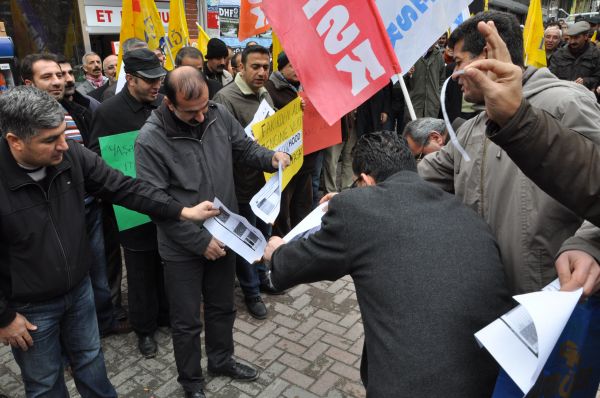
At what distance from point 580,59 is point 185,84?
304 inches

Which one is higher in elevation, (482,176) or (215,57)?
(215,57)

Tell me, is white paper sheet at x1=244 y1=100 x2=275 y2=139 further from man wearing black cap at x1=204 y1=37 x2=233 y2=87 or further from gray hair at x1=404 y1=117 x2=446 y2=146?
man wearing black cap at x1=204 y1=37 x2=233 y2=87

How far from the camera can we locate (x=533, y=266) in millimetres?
1827

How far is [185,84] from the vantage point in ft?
8.32

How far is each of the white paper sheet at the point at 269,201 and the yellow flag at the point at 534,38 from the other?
4818 mm

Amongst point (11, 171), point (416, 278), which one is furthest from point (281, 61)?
point (416, 278)

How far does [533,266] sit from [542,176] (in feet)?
2.10

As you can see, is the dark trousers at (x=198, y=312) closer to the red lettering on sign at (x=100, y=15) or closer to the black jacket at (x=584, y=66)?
the black jacket at (x=584, y=66)

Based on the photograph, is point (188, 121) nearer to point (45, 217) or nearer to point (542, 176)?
point (45, 217)

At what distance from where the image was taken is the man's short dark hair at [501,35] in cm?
202

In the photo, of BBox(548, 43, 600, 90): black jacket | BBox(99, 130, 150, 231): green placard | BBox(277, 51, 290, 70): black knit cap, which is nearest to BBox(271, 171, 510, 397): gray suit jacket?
BBox(99, 130, 150, 231): green placard

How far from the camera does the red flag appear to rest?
4.88 m

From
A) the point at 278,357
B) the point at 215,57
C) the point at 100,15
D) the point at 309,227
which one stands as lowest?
the point at 278,357

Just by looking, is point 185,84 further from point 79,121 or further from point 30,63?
point 30,63
